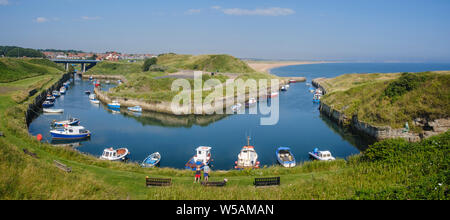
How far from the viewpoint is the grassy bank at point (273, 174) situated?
1134cm

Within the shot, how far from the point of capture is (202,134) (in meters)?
38.8

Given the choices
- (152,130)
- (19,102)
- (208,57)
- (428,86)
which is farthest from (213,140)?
(208,57)

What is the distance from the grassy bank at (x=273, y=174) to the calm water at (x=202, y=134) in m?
9.03

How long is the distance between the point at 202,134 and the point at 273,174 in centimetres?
2158

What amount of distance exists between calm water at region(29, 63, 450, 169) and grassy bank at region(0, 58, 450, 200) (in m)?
9.03

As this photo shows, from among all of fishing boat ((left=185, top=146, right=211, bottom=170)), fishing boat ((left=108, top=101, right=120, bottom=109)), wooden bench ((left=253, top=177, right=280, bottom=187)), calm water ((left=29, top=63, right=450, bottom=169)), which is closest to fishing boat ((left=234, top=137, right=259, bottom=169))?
calm water ((left=29, top=63, right=450, bottom=169))

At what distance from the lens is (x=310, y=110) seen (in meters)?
57.5

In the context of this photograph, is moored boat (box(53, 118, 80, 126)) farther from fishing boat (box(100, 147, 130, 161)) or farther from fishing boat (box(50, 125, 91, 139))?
fishing boat (box(100, 147, 130, 161))

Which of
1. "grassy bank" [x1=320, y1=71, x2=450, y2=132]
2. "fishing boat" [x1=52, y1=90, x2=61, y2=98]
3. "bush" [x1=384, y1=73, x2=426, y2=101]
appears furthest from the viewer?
"fishing boat" [x1=52, y1=90, x2=61, y2=98]

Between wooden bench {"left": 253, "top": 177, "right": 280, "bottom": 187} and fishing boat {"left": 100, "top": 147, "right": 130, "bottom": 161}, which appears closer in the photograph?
wooden bench {"left": 253, "top": 177, "right": 280, "bottom": 187}

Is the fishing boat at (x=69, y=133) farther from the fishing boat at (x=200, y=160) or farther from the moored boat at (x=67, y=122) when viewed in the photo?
the fishing boat at (x=200, y=160)

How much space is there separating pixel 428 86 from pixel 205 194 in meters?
36.0

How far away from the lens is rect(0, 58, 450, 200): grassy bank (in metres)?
11.3
